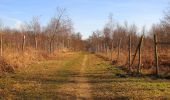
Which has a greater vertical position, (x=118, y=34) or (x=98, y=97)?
(x=118, y=34)

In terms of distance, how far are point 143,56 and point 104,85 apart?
448 inches

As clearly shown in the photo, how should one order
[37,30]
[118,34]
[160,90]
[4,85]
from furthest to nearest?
1. [118,34]
2. [37,30]
3. [4,85]
4. [160,90]

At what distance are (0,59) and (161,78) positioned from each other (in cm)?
909

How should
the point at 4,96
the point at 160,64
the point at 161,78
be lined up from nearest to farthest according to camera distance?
the point at 4,96 → the point at 161,78 → the point at 160,64

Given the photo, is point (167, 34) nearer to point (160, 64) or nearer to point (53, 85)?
point (160, 64)

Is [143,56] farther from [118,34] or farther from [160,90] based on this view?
[118,34]

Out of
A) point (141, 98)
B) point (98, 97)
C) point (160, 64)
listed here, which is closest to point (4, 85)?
point (98, 97)

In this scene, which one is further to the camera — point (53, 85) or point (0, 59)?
point (0, 59)

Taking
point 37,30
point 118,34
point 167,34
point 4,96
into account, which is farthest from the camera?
point 118,34

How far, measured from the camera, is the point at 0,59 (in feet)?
70.4

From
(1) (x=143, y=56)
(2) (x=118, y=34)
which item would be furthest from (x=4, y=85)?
(2) (x=118, y=34)

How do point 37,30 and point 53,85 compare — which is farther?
point 37,30

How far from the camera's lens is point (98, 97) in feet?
40.2

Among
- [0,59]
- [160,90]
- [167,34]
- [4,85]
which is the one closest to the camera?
[160,90]
